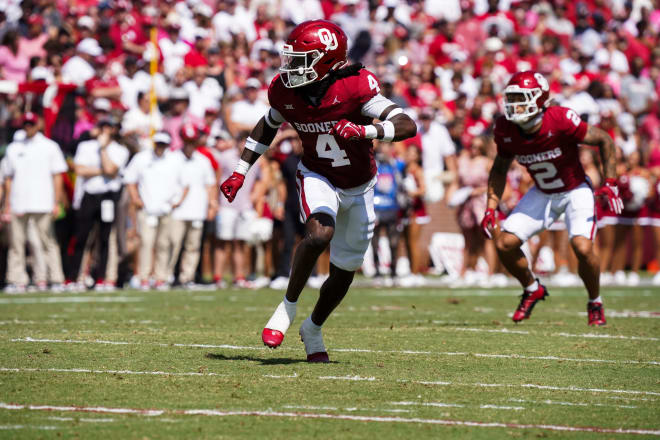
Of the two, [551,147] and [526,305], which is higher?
[551,147]

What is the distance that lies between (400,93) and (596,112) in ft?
10.9


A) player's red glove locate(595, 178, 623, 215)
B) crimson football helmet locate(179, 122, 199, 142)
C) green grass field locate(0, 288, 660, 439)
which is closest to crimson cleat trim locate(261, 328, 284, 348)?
green grass field locate(0, 288, 660, 439)

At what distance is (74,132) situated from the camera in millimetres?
16141

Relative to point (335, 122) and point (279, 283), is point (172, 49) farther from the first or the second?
point (335, 122)

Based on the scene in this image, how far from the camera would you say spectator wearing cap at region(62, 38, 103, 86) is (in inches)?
675

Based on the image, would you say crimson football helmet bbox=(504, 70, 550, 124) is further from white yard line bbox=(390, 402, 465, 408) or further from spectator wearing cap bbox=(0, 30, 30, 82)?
spectator wearing cap bbox=(0, 30, 30, 82)

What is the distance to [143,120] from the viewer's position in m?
17.4

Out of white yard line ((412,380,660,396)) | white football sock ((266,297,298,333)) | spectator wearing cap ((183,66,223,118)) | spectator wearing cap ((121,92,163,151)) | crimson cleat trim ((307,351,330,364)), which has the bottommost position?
white yard line ((412,380,660,396))

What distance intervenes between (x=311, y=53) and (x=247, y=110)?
10.2m

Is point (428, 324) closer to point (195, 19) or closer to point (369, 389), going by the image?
point (369, 389)

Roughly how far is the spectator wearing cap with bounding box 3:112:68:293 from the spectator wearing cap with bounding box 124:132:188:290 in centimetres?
104

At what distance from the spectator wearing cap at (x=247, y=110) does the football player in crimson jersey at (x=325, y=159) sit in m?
9.64

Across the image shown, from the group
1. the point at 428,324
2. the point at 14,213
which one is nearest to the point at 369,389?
the point at 428,324

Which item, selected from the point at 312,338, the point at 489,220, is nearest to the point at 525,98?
the point at 489,220
